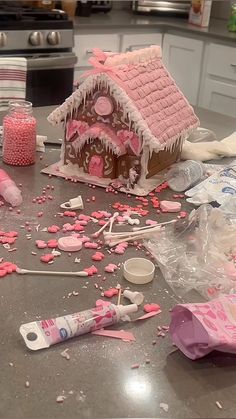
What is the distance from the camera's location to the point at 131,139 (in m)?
1.45

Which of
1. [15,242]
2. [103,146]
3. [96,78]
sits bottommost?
[15,242]

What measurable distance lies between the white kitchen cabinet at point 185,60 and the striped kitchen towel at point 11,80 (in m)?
1.62

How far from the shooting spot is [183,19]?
3.77m

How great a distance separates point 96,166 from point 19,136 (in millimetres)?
224

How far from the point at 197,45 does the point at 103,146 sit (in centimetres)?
210

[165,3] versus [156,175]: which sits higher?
[165,3]

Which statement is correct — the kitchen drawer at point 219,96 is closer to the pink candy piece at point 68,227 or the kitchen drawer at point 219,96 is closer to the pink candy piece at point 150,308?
the pink candy piece at point 68,227

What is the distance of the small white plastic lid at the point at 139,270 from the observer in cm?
109

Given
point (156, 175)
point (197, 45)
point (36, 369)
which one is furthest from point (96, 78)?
point (197, 45)

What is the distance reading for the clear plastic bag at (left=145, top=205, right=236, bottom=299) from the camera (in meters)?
1.08

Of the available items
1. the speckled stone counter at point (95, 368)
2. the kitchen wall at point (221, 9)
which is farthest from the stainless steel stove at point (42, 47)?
the speckled stone counter at point (95, 368)

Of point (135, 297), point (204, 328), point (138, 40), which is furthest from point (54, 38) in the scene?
point (204, 328)

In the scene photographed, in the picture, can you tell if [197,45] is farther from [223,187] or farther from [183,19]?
[223,187]

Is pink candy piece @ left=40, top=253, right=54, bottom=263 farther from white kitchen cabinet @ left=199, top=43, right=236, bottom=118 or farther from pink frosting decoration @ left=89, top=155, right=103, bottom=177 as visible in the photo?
white kitchen cabinet @ left=199, top=43, right=236, bottom=118
